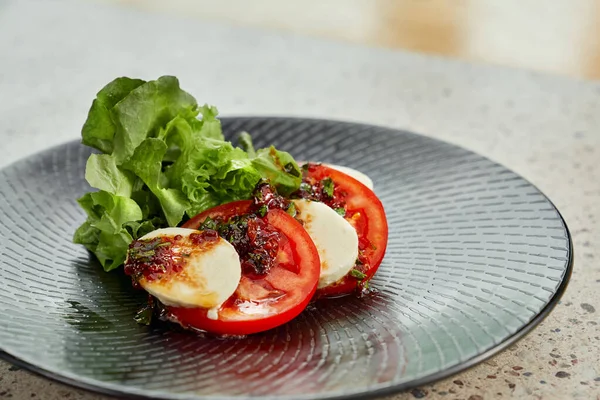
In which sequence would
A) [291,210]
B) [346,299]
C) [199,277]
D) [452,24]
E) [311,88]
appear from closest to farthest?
[199,277]
[346,299]
[291,210]
[311,88]
[452,24]

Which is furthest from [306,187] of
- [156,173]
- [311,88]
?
[311,88]

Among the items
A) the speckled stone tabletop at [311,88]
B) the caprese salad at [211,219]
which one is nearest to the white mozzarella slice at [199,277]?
the caprese salad at [211,219]

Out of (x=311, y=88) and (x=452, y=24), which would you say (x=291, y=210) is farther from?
(x=452, y=24)

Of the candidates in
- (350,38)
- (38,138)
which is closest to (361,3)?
(350,38)

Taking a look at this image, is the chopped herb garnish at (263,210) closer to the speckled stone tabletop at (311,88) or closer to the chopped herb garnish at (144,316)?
the chopped herb garnish at (144,316)

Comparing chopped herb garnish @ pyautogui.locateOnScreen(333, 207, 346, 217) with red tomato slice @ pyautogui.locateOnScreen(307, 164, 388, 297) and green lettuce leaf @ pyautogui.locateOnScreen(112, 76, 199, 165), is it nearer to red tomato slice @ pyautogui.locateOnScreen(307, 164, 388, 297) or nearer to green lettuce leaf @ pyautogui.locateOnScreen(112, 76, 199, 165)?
red tomato slice @ pyautogui.locateOnScreen(307, 164, 388, 297)

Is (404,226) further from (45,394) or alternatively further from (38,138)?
(38,138)
